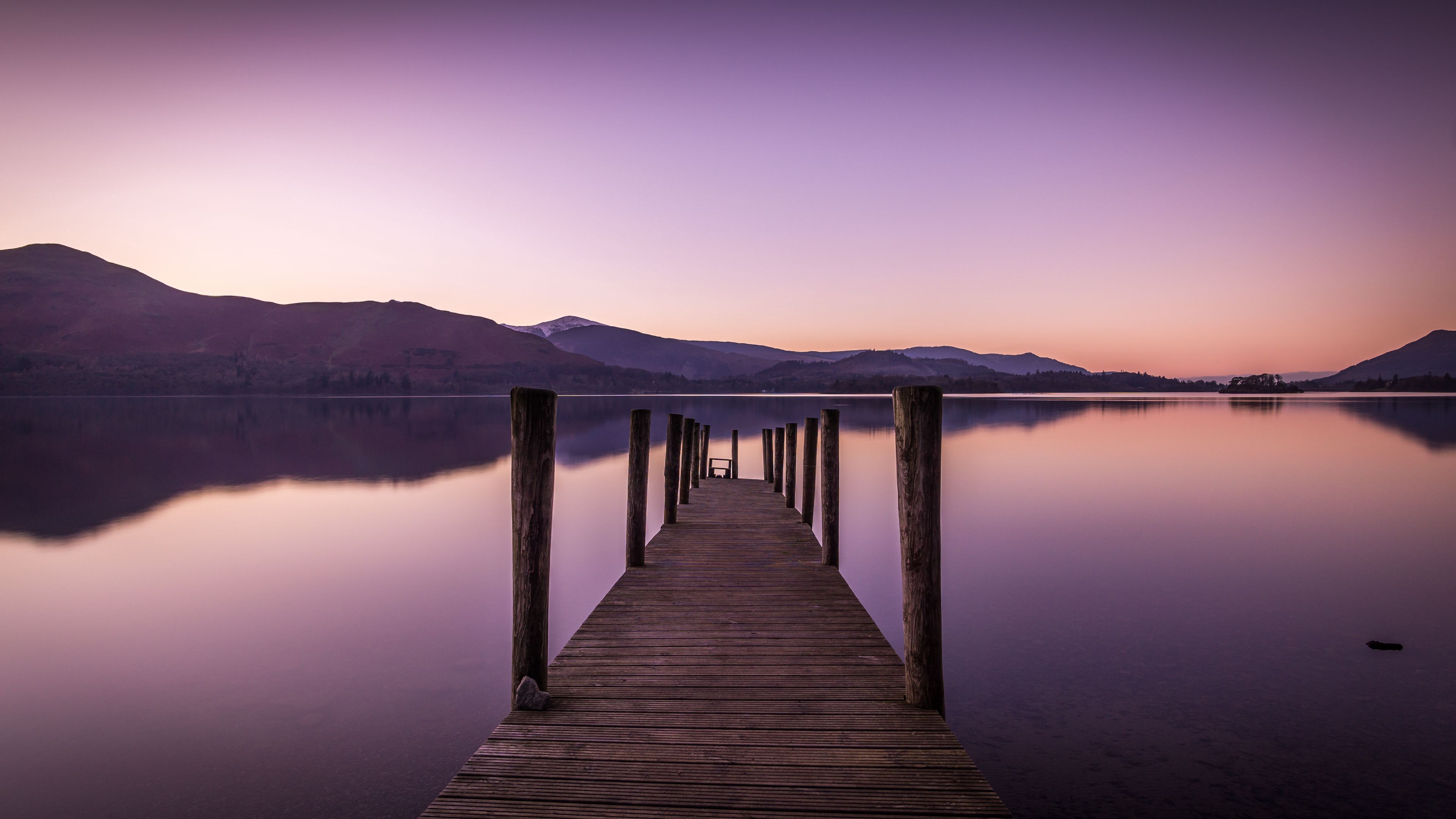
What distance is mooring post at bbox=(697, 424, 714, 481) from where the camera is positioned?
19859 mm

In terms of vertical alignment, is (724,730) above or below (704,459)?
below

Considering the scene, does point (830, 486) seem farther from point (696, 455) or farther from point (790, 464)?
point (696, 455)

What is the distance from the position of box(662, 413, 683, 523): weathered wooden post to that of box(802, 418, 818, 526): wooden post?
7.94 feet

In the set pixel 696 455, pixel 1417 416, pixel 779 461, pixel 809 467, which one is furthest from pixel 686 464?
pixel 1417 416

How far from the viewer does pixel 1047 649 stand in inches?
353

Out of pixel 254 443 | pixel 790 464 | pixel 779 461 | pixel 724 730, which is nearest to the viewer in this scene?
pixel 724 730

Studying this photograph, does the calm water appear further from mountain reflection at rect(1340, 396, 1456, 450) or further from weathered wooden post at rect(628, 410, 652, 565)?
mountain reflection at rect(1340, 396, 1456, 450)

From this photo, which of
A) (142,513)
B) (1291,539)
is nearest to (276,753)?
(142,513)

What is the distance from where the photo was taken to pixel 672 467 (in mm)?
12586

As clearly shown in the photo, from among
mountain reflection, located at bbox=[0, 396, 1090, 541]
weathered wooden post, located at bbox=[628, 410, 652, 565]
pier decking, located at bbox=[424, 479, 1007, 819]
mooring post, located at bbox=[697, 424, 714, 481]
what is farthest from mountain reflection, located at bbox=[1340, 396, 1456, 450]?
pier decking, located at bbox=[424, 479, 1007, 819]

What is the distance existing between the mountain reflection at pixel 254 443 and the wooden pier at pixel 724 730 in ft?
63.1

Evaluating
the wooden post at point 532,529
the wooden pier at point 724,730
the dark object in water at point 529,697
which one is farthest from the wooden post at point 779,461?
the dark object in water at point 529,697

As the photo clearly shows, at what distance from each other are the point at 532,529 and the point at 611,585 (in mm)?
9140

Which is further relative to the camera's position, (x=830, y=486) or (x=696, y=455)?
(x=696, y=455)
